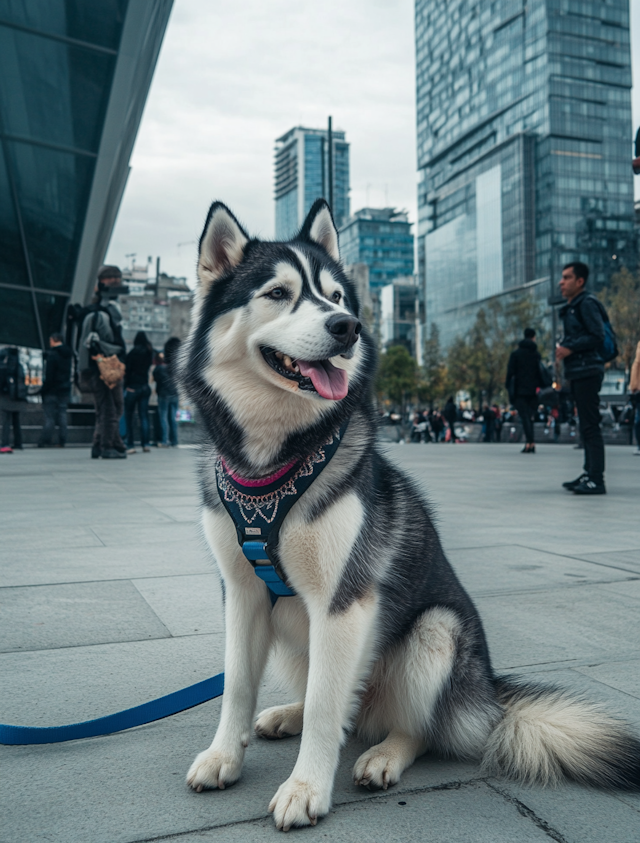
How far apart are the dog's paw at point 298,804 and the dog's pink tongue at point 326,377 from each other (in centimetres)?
97

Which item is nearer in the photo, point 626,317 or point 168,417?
point 168,417

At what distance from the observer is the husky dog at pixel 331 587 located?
1810 millimetres

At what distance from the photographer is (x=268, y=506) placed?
6.11 feet

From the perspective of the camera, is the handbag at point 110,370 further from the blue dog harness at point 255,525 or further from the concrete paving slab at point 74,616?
the blue dog harness at point 255,525

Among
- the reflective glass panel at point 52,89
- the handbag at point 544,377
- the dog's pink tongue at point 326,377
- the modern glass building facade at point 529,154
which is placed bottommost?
the dog's pink tongue at point 326,377

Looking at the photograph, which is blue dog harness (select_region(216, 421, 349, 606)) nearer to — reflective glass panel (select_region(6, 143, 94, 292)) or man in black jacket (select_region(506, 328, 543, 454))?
man in black jacket (select_region(506, 328, 543, 454))

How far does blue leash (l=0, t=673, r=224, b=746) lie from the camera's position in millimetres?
1957

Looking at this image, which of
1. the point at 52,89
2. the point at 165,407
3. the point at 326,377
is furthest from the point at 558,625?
the point at 52,89

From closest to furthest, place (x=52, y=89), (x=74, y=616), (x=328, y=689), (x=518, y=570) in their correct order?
(x=328, y=689) → (x=74, y=616) → (x=518, y=570) → (x=52, y=89)

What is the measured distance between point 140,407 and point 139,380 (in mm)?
1230

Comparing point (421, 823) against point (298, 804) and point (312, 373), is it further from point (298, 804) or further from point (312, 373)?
point (312, 373)

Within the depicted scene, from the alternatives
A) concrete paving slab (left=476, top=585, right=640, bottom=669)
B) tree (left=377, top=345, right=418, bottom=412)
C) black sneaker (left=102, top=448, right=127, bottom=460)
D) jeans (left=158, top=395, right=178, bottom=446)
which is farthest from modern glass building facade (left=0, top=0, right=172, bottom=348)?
tree (left=377, top=345, right=418, bottom=412)

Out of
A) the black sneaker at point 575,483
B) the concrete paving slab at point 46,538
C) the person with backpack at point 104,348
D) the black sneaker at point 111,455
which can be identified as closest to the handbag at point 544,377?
the black sneaker at point 575,483

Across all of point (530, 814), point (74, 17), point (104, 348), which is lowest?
point (530, 814)
